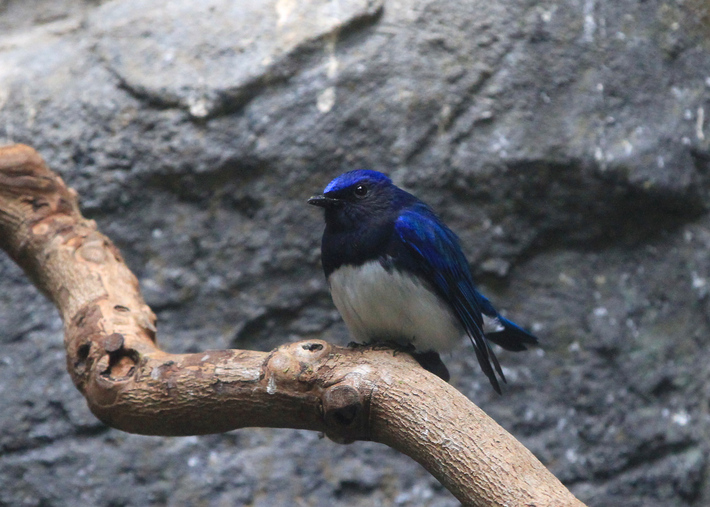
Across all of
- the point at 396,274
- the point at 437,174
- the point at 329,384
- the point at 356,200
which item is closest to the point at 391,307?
the point at 396,274

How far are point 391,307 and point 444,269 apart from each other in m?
0.35

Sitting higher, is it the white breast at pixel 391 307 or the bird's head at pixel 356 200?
the bird's head at pixel 356 200

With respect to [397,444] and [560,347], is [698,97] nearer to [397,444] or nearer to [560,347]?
[560,347]

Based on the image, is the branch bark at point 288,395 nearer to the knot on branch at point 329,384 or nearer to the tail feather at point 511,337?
the knot on branch at point 329,384

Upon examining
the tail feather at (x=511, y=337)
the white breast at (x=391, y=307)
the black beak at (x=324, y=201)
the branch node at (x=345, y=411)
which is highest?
the black beak at (x=324, y=201)

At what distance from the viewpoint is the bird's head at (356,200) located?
3.48m

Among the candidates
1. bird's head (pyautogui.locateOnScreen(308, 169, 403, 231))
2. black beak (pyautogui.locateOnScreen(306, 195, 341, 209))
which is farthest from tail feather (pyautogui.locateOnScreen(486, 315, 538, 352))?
black beak (pyautogui.locateOnScreen(306, 195, 341, 209))

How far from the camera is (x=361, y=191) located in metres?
3.61

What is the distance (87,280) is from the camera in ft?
10.3

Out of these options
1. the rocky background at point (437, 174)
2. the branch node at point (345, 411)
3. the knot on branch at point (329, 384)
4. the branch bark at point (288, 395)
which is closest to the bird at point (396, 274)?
the branch bark at point (288, 395)

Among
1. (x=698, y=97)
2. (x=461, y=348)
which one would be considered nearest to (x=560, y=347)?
(x=461, y=348)

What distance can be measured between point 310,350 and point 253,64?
105 inches

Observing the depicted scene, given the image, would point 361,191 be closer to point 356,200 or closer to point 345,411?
point 356,200

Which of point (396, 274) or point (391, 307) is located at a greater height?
point (396, 274)
